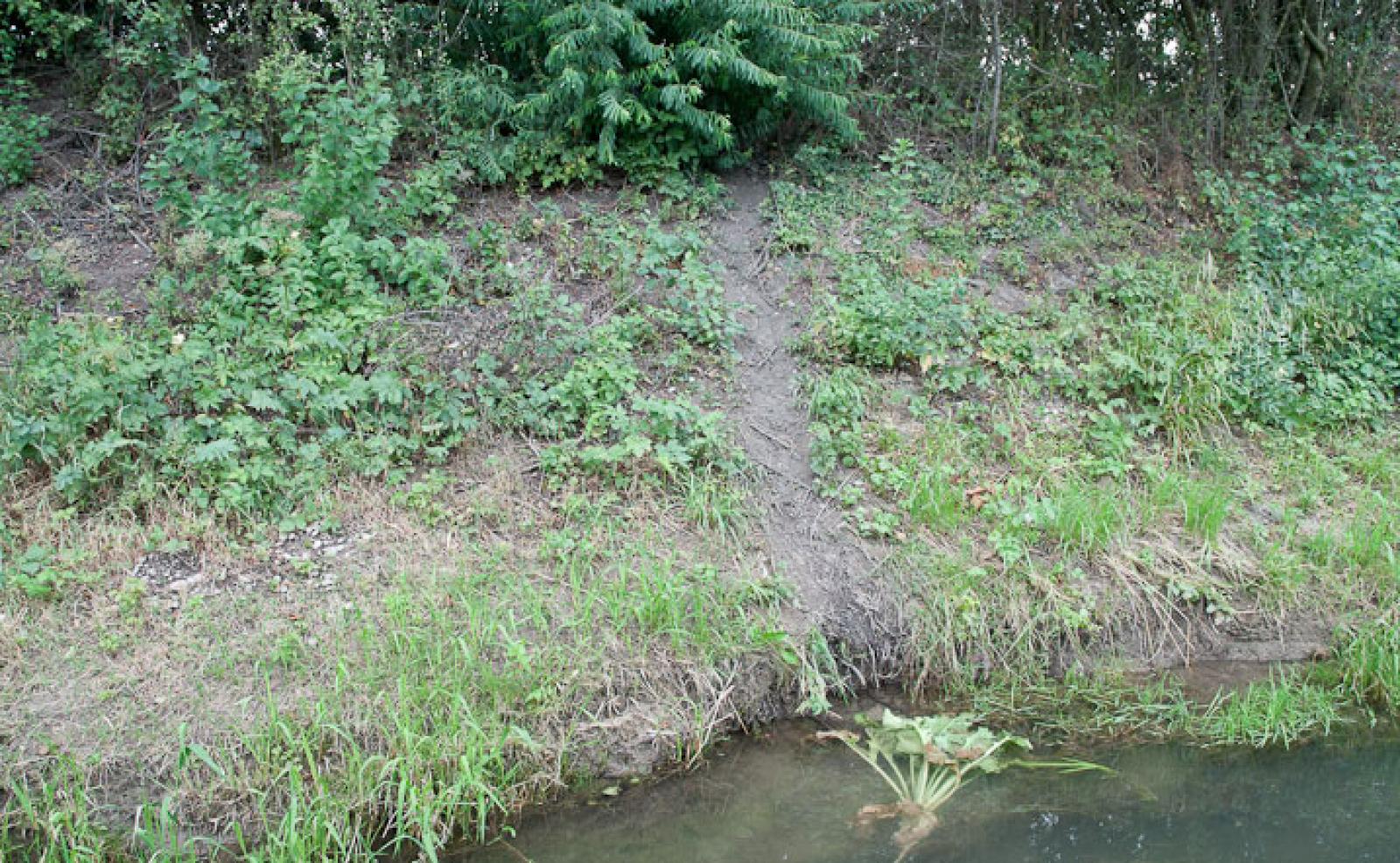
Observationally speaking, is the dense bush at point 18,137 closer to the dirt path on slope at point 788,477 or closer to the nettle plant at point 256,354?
the nettle plant at point 256,354

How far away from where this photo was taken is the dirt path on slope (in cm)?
573

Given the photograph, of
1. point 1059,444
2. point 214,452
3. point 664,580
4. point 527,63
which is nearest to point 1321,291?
point 1059,444

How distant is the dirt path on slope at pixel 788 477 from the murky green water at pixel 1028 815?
683 mm

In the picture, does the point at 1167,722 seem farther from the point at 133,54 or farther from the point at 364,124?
the point at 133,54

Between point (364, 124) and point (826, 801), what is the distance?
196 inches

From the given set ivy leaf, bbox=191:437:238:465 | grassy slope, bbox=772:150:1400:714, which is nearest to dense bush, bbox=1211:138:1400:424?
grassy slope, bbox=772:150:1400:714

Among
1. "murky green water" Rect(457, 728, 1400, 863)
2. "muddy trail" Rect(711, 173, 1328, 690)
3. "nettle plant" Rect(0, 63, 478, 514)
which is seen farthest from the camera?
"nettle plant" Rect(0, 63, 478, 514)

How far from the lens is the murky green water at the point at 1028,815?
15.1 ft

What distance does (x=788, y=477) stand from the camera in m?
6.52

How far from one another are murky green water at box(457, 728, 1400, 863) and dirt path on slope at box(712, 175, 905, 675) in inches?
26.9

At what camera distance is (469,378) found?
21.6 ft

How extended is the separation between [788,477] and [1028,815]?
92.9 inches

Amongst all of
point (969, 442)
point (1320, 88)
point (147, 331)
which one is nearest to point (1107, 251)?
point (969, 442)

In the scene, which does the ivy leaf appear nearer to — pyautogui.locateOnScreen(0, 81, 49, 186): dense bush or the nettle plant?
the nettle plant
